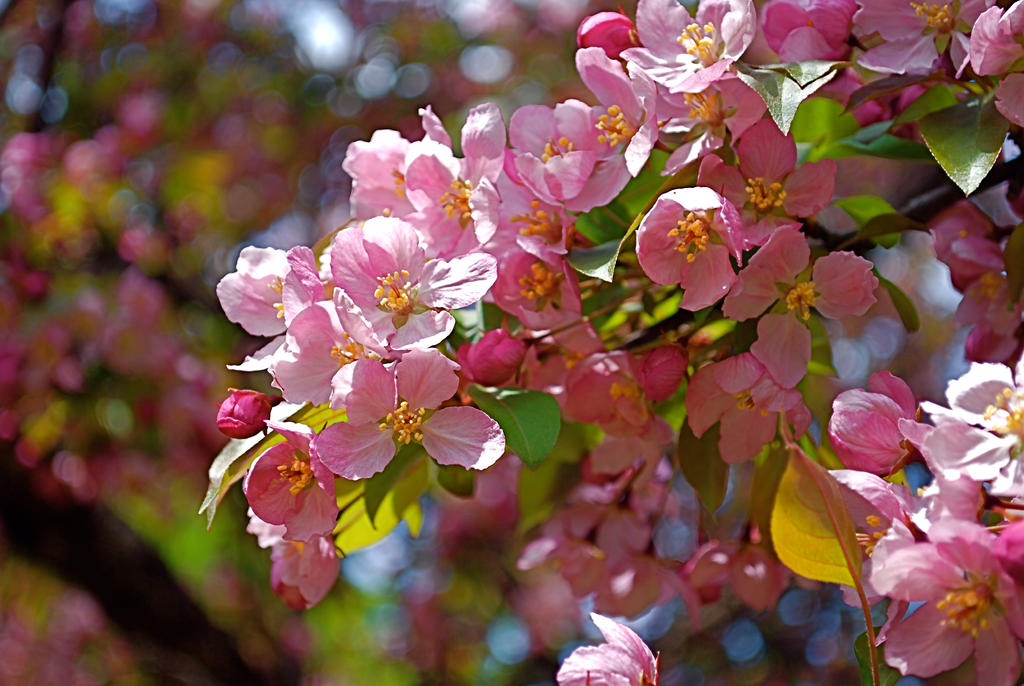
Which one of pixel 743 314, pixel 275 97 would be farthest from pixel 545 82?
pixel 743 314

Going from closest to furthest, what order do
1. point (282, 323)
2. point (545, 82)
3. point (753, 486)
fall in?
point (282, 323)
point (753, 486)
point (545, 82)

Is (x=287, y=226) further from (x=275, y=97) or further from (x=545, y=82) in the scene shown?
(x=545, y=82)

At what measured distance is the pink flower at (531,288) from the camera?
3.24 feet

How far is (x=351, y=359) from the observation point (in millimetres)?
893

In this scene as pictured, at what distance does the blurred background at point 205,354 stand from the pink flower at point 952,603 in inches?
55.7

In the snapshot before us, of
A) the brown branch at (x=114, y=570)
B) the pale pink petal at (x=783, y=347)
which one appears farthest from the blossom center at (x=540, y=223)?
the brown branch at (x=114, y=570)

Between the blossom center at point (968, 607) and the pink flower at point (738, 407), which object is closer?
the blossom center at point (968, 607)

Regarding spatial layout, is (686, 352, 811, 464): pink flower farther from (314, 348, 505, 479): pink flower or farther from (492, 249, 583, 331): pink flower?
(314, 348, 505, 479): pink flower

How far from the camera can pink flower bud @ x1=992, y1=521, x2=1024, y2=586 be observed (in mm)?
671

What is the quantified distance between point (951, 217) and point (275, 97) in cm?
352

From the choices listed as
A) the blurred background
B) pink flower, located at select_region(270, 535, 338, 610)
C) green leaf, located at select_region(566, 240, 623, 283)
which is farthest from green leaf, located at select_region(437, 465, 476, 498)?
the blurred background

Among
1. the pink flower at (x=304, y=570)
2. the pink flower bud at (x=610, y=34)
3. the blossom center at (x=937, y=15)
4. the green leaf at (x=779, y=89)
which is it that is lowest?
the pink flower at (x=304, y=570)

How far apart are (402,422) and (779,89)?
0.47m

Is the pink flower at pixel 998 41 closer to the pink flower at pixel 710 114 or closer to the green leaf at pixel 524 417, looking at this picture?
the pink flower at pixel 710 114
